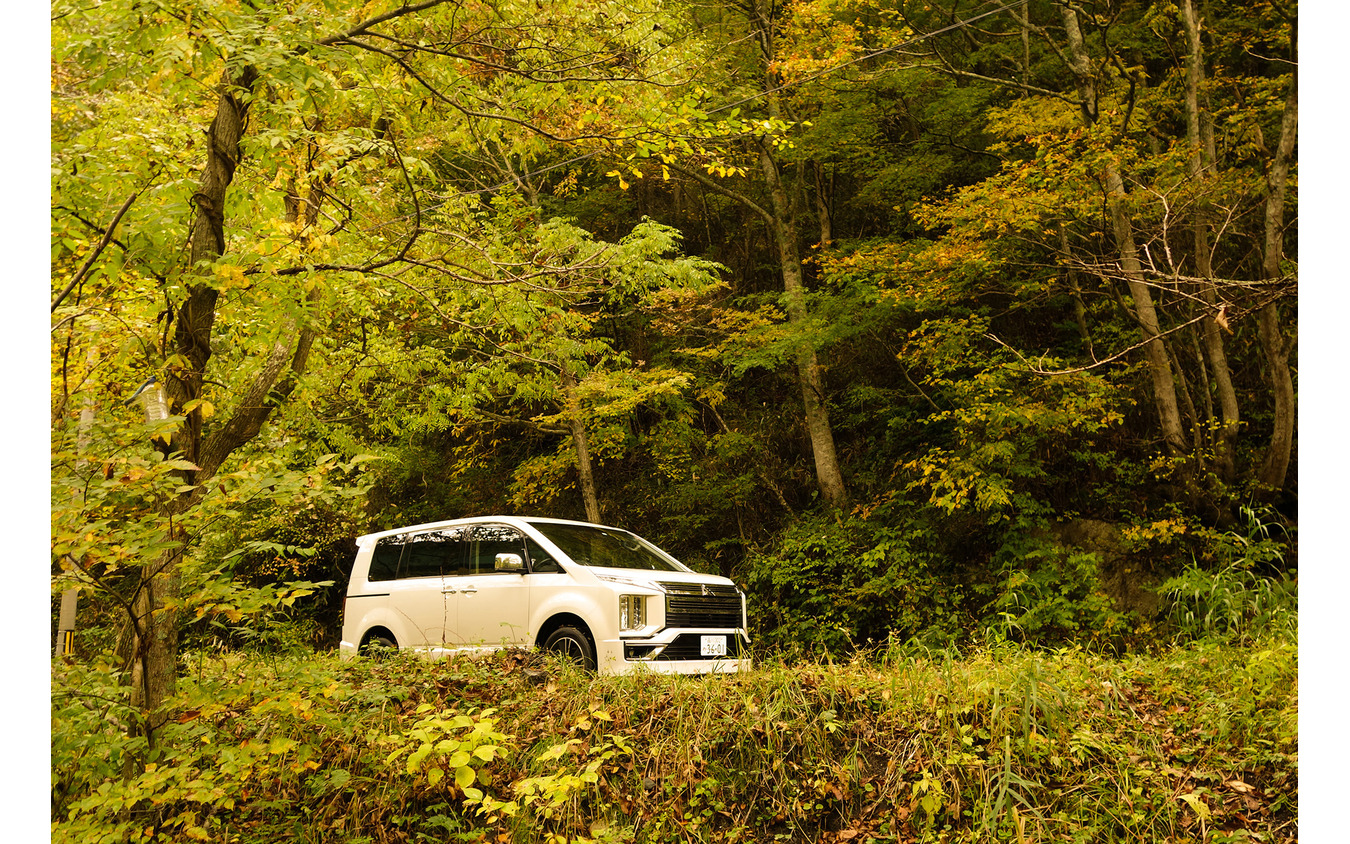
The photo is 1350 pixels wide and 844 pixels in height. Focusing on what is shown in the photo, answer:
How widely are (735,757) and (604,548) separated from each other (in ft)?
10.6

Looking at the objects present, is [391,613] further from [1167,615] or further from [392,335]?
[1167,615]

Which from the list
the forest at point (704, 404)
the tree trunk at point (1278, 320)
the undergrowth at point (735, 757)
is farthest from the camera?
the tree trunk at point (1278, 320)

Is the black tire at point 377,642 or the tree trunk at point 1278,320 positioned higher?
the tree trunk at point 1278,320

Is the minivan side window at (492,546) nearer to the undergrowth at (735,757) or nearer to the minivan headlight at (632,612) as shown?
the minivan headlight at (632,612)

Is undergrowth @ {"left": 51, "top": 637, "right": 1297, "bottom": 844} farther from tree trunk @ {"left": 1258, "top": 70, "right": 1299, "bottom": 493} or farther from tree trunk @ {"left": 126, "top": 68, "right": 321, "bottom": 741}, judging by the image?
tree trunk @ {"left": 1258, "top": 70, "right": 1299, "bottom": 493}

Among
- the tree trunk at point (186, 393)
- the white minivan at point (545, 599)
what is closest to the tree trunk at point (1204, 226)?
the white minivan at point (545, 599)

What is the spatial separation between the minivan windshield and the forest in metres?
1.21

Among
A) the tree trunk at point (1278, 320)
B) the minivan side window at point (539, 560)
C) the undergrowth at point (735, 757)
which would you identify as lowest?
the undergrowth at point (735, 757)

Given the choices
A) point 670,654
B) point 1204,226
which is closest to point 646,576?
point 670,654

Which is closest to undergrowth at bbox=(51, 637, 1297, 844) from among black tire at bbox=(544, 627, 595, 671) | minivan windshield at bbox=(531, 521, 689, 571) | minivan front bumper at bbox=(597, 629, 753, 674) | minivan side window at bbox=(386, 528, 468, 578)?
minivan front bumper at bbox=(597, 629, 753, 674)

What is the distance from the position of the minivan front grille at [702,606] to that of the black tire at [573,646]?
0.70 metres

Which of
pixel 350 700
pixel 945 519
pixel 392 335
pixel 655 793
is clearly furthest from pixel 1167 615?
Answer: pixel 392 335

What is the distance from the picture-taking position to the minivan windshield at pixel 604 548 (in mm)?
7707

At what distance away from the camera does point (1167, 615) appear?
8766mm
